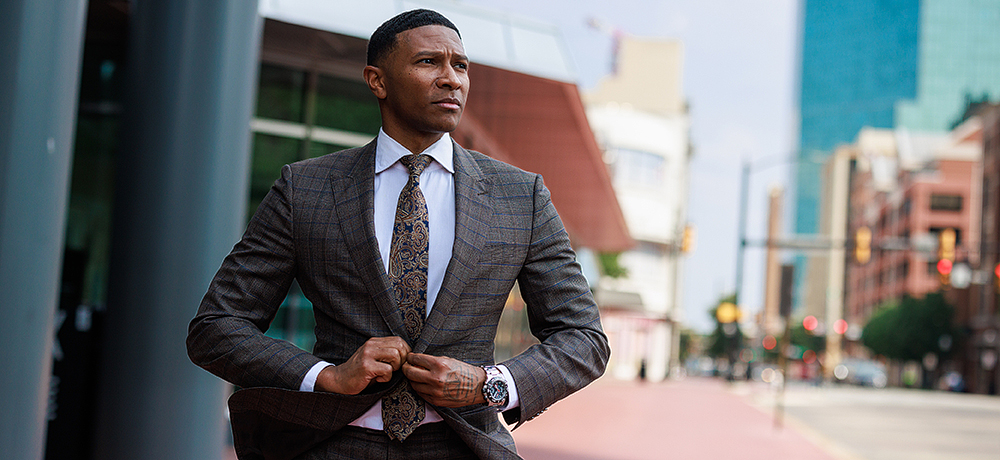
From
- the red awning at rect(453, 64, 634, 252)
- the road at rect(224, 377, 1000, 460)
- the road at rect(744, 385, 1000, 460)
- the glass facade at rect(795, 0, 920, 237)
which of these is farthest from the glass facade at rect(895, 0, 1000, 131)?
the red awning at rect(453, 64, 634, 252)

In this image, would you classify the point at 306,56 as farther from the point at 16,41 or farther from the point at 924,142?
the point at 924,142

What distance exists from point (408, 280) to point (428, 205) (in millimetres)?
172

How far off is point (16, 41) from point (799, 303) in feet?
608

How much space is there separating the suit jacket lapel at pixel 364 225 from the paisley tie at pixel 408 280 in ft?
0.11

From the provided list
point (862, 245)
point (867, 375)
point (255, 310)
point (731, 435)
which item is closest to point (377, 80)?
point (255, 310)

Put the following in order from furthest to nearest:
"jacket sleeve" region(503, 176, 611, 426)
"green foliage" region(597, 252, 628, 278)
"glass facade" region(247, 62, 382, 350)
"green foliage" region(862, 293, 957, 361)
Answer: "green foliage" region(862, 293, 957, 361) → "green foliage" region(597, 252, 628, 278) → "glass facade" region(247, 62, 382, 350) → "jacket sleeve" region(503, 176, 611, 426)

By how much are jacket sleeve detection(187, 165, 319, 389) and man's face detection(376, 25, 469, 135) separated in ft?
0.96

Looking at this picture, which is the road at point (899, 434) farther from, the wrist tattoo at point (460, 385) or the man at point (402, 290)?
the wrist tattoo at point (460, 385)

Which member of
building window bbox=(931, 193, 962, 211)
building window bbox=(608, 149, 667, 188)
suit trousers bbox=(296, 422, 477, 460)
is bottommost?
suit trousers bbox=(296, 422, 477, 460)

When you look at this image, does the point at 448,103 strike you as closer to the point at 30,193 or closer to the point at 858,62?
the point at 30,193

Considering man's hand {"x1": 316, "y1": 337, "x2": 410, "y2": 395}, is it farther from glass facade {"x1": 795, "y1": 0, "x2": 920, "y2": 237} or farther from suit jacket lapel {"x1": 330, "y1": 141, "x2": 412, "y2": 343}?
glass facade {"x1": 795, "y1": 0, "x2": 920, "y2": 237}

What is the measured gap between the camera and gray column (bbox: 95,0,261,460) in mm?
5828

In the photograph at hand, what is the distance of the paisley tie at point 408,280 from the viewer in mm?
1854

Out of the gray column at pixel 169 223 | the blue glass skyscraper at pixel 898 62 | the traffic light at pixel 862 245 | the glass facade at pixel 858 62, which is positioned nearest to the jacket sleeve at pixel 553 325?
the gray column at pixel 169 223
